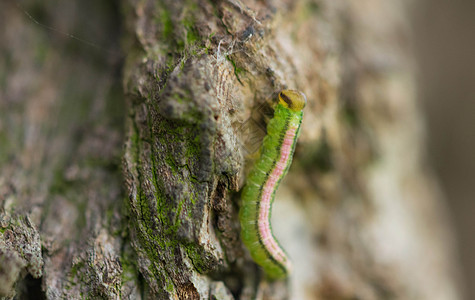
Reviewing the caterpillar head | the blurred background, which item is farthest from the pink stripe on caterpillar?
the blurred background

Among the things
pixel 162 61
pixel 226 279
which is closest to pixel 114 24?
pixel 162 61

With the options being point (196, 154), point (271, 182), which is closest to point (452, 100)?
point (271, 182)

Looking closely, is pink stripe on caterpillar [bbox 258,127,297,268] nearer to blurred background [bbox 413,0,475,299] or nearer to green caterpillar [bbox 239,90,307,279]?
green caterpillar [bbox 239,90,307,279]

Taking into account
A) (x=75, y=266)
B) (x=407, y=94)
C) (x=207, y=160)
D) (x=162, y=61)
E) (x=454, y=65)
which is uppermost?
(x=454, y=65)

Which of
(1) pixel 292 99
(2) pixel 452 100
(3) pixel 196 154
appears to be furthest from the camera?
(2) pixel 452 100

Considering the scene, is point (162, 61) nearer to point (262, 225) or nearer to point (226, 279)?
Result: point (262, 225)

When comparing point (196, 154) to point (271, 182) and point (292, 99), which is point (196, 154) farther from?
point (292, 99)
